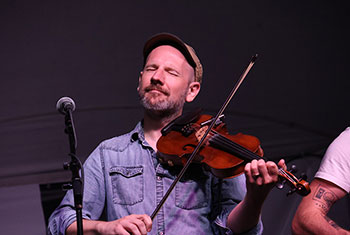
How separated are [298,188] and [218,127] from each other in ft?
1.55

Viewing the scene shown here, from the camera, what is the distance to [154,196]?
1.76 metres

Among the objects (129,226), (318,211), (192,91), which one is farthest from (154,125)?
(318,211)

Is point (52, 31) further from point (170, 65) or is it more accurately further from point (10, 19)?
point (170, 65)

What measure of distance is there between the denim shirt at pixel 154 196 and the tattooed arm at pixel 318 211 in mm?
258

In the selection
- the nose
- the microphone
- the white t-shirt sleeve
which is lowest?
the white t-shirt sleeve

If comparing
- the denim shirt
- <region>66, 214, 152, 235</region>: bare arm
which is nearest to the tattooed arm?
the denim shirt

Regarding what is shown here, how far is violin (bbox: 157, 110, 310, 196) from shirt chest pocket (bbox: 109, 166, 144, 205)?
12cm

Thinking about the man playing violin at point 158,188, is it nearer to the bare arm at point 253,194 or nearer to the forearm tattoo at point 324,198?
the bare arm at point 253,194

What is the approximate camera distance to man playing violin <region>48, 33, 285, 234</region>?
5.50ft

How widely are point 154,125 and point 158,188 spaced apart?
1.00 ft

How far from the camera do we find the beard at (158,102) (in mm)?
1887

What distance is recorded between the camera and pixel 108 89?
9.57 ft

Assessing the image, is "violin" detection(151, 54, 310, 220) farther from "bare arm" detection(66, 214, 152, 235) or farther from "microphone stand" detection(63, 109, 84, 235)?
"microphone stand" detection(63, 109, 84, 235)

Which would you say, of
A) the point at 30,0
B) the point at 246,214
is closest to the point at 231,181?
the point at 246,214
